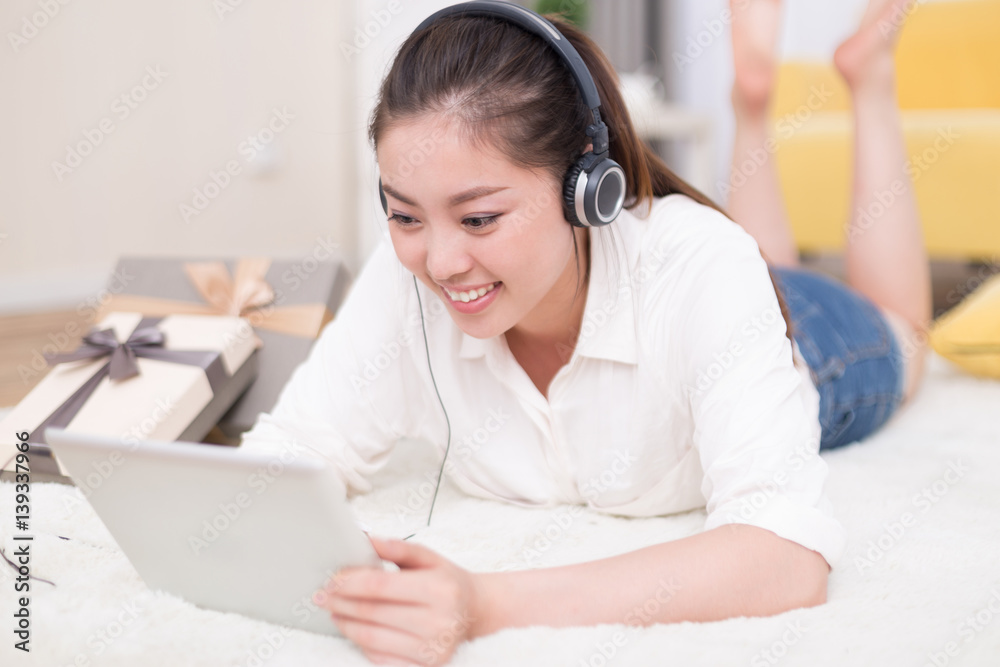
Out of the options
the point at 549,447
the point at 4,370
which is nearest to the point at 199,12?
the point at 4,370

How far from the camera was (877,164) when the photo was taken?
1518 millimetres

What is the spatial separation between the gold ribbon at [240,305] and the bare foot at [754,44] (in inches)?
34.1

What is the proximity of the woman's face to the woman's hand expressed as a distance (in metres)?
0.25

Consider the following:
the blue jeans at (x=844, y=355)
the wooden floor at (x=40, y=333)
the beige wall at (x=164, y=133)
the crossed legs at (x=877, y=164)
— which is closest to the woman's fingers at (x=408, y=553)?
the blue jeans at (x=844, y=355)

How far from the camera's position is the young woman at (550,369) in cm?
72

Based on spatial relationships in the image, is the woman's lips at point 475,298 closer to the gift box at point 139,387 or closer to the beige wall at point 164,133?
the gift box at point 139,387

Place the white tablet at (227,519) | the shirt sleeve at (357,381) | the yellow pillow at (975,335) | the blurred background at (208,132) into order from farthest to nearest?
the blurred background at (208,132) < the yellow pillow at (975,335) < the shirt sleeve at (357,381) < the white tablet at (227,519)

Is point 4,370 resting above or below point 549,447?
below

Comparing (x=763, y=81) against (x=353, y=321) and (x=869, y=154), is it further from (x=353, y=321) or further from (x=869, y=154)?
(x=353, y=321)

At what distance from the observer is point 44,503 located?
1.02 metres

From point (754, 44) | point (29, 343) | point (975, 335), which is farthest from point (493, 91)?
point (29, 343)

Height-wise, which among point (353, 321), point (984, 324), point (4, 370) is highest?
point (353, 321)

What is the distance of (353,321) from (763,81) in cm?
97

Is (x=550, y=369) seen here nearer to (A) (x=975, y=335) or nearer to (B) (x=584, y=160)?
(B) (x=584, y=160)
